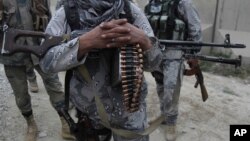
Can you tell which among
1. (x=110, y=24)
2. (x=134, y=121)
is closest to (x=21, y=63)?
(x=134, y=121)

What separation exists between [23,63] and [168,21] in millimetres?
1495

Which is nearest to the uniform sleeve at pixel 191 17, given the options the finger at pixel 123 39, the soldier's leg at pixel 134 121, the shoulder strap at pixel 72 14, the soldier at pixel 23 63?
the soldier at pixel 23 63

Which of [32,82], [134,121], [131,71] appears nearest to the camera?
[131,71]

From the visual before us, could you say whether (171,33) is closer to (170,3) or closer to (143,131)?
(170,3)

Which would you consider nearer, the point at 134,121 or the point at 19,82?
the point at 134,121

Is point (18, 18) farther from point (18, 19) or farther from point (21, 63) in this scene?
point (21, 63)

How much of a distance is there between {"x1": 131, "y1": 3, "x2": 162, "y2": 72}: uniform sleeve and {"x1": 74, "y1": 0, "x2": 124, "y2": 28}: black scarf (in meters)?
0.16

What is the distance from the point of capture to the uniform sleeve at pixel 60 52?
85.8 inches

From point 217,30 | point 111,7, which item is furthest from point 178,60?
point 217,30

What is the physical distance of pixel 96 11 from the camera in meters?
2.36

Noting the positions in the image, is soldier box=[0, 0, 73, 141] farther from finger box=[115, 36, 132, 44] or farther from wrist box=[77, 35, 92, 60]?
finger box=[115, 36, 132, 44]

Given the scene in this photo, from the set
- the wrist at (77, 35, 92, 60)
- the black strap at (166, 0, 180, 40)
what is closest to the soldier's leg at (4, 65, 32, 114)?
the black strap at (166, 0, 180, 40)

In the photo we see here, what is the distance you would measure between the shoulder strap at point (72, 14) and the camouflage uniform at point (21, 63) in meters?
1.25

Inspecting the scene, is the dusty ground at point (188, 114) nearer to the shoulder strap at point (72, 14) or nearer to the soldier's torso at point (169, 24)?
the soldier's torso at point (169, 24)
